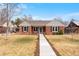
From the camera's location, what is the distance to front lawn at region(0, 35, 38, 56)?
5117mm

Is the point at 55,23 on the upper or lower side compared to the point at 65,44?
upper

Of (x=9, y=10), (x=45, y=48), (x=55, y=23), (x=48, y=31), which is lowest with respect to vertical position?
(x=45, y=48)

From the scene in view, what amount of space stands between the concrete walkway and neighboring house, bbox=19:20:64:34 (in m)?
0.13

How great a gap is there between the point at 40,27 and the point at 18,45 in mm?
505

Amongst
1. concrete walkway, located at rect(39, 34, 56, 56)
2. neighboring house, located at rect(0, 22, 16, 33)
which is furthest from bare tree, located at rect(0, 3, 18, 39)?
concrete walkway, located at rect(39, 34, 56, 56)

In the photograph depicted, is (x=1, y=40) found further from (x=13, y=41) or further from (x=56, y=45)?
(x=56, y=45)

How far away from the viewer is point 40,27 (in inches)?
205

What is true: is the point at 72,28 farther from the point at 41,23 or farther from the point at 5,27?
the point at 5,27

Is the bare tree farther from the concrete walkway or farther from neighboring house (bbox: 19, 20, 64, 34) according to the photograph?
the concrete walkway

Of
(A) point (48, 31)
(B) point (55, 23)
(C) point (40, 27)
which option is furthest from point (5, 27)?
(B) point (55, 23)

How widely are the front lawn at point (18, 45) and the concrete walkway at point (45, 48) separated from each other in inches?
4.4

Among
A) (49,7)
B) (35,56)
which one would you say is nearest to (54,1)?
(49,7)

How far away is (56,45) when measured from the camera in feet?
17.3

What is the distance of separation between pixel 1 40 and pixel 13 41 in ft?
0.70
